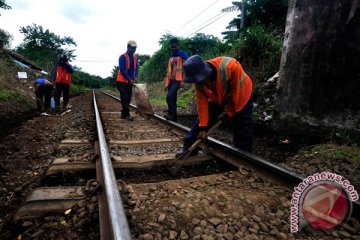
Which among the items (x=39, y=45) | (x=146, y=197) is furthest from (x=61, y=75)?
(x=39, y=45)

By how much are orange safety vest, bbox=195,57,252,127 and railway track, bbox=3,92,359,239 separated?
0.51 m

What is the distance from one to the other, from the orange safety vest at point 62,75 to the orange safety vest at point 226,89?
6.67 meters

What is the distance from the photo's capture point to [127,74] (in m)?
6.26

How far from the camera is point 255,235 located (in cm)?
168

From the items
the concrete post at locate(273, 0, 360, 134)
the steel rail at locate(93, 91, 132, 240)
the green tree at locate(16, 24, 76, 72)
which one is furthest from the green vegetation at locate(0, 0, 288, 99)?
the green tree at locate(16, 24, 76, 72)

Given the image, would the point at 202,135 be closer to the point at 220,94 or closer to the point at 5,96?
the point at 220,94

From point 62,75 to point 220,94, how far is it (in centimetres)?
696

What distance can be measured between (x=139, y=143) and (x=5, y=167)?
1.66 metres

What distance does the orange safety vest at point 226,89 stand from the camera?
2703 mm

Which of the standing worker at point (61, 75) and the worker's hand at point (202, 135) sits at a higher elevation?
the standing worker at point (61, 75)

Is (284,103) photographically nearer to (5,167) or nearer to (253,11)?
(5,167)

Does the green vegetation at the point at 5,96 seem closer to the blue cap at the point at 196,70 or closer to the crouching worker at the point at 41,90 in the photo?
the crouching worker at the point at 41,90

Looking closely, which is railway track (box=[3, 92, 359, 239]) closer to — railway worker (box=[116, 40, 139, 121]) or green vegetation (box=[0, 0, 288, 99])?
railway worker (box=[116, 40, 139, 121])

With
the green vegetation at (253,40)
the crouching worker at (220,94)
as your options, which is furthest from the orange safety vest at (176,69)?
the crouching worker at (220,94)
